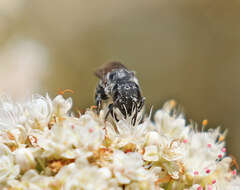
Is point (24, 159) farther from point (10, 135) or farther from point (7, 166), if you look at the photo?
point (10, 135)

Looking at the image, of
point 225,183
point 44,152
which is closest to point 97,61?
point 225,183

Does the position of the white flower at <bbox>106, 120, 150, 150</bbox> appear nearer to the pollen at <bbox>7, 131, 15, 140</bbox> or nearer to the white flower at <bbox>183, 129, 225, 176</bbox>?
the white flower at <bbox>183, 129, 225, 176</bbox>

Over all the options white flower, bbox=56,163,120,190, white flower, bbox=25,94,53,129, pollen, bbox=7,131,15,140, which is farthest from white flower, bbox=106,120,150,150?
pollen, bbox=7,131,15,140

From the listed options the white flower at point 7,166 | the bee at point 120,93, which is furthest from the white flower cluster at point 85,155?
the bee at point 120,93

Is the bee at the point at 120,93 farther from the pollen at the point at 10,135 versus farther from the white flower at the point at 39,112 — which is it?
the pollen at the point at 10,135

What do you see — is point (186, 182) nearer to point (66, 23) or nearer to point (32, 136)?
point (32, 136)
